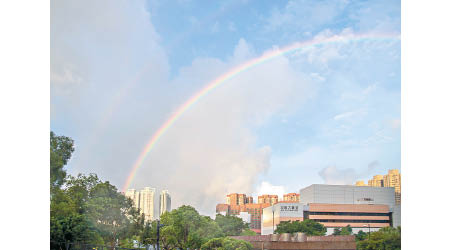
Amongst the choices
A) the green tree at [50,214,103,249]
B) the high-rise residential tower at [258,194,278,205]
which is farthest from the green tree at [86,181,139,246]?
the high-rise residential tower at [258,194,278,205]

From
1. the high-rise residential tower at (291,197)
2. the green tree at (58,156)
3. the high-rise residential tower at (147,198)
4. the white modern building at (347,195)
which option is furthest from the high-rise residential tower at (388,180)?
the green tree at (58,156)

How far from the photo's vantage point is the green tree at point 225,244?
17.5 meters

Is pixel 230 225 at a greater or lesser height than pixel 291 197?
lesser

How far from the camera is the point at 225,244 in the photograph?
17719 mm

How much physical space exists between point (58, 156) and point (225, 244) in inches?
288

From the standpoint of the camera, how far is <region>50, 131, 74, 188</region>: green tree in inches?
637

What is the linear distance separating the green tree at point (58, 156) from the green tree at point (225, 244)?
6.42 meters

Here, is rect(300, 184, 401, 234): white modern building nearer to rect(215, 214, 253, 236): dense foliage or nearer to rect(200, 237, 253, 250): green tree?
rect(215, 214, 253, 236): dense foliage

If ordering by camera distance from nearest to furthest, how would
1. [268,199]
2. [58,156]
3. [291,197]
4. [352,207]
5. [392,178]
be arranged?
1. [58,156]
2. [352,207]
3. [392,178]
4. [291,197]
5. [268,199]

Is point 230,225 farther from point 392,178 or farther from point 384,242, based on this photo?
point 392,178

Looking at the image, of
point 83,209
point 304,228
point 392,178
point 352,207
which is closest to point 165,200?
point 304,228

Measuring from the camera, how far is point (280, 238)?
67.6ft

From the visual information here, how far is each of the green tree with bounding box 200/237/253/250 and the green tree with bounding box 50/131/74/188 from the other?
21.1 feet
